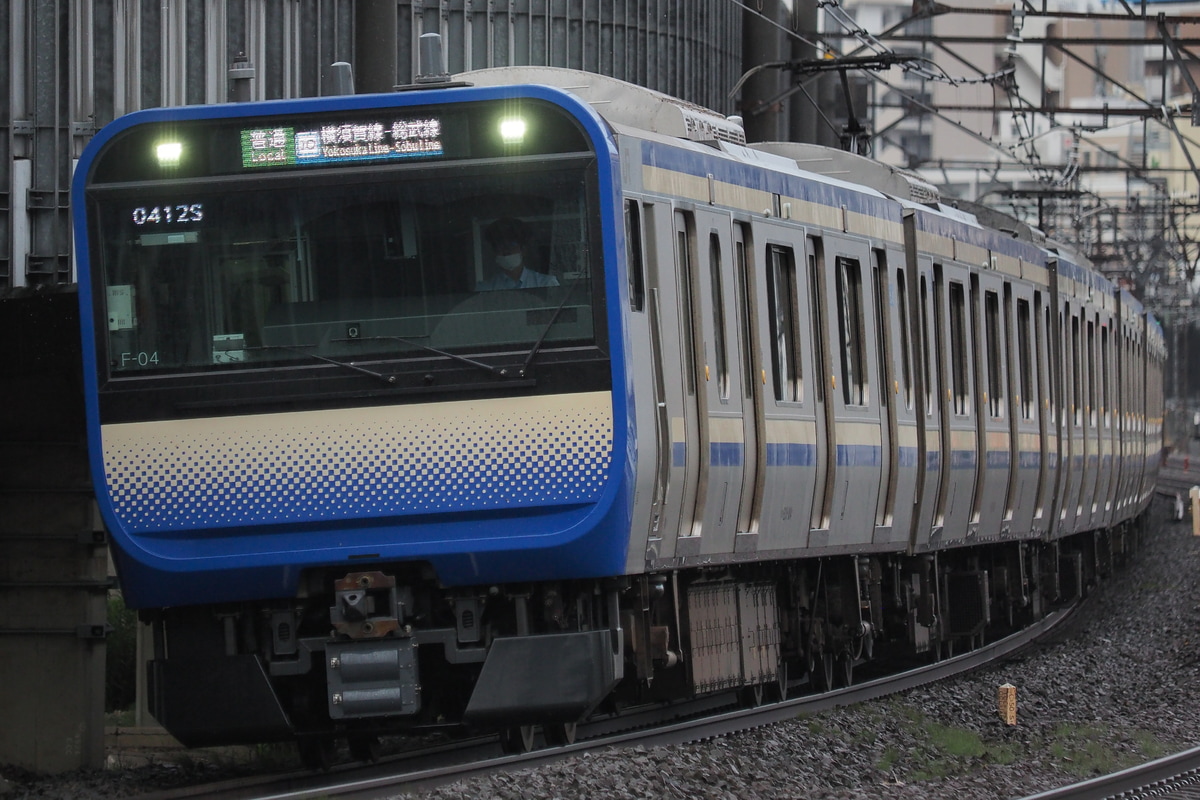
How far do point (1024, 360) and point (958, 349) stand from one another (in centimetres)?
227

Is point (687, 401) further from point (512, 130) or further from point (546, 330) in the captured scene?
point (512, 130)

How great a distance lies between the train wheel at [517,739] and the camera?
991 cm

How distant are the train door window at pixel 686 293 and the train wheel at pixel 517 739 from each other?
185 cm

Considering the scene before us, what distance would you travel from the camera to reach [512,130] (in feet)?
28.9

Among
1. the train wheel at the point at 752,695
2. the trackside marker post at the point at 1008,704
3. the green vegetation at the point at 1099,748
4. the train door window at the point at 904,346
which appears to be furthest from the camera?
the train door window at the point at 904,346

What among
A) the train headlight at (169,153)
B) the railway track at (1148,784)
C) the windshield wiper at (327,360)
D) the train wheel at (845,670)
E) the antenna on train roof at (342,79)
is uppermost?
the antenna on train roof at (342,79)

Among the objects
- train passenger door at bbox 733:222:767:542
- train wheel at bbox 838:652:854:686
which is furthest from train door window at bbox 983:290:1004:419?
train passenger door at bbox 733:222:767:542

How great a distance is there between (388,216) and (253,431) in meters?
1.10

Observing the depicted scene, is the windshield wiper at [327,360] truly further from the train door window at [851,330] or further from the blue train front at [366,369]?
the train door window at [851,330]

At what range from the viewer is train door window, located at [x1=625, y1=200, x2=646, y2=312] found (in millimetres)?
9023

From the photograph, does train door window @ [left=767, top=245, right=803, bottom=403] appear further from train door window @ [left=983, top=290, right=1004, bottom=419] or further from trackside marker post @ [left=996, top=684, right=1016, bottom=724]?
train door window @ [left=983, top=290, right=1004, bottom=419]

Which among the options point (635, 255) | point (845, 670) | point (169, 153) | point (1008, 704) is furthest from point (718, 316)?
point (845, 670)

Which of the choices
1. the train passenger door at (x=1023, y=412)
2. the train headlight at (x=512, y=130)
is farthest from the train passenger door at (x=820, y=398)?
the train passenger door at (x=1023, y=412)

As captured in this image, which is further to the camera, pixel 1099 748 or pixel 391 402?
pixel 1099 748
